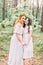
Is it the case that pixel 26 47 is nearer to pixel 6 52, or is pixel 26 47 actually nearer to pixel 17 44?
pixel 17 44

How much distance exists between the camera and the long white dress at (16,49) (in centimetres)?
552

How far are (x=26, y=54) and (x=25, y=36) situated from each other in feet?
1.78

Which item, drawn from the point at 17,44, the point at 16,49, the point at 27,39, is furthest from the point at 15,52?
the point at 27,39

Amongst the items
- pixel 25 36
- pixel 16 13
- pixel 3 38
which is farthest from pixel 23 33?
pixel 3 38

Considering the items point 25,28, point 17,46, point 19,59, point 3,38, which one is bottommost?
point 3,38

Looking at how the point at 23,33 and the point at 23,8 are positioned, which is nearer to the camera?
the point at 23,33

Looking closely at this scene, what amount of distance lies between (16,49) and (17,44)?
0.45 ft

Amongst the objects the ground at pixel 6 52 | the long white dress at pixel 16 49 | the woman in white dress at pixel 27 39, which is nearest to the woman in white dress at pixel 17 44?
the long white dress at pixel 16 49

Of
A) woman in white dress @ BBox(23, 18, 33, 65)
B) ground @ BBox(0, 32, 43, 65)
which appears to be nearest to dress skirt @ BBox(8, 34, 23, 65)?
woman in white dress @ BBox(23, 18, 33, 65)

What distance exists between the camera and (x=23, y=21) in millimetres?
5652

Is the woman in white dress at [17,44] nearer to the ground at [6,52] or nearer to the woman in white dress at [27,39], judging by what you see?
the woman in white dress at [27,39]

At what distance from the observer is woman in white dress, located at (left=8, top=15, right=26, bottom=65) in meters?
5.48

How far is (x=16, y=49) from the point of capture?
18.3ft

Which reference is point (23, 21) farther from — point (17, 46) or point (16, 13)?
point (16, 13)
